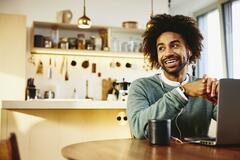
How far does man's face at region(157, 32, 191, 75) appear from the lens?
5.77ft

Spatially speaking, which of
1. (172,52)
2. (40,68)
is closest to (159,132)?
(172,52)

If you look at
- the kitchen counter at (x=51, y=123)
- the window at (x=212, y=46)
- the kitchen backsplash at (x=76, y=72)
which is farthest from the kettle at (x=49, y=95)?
the window at (x=212, y=46)

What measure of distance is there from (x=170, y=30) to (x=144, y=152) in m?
0.95

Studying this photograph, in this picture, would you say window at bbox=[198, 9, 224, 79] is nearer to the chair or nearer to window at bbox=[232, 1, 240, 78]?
window at bbox=[232, 1, 240, 78]

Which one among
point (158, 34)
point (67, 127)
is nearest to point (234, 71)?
point (67, 127)

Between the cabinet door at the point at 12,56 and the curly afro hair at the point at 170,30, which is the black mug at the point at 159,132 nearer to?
the curly afro hair at the point at 170,30

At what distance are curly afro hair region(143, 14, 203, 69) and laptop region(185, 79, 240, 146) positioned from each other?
0.75 metres

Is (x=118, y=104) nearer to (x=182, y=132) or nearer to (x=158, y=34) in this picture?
(x=158, y=34)

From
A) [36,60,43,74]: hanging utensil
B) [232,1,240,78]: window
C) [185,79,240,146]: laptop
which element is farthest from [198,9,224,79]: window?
[185,79,240,146]: laptop

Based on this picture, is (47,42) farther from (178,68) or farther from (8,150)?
(8,150)

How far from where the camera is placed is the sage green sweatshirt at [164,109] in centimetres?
140

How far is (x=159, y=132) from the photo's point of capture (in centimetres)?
128

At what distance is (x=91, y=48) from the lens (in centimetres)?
502

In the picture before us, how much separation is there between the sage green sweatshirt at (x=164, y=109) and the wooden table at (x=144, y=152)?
0.17 metres
